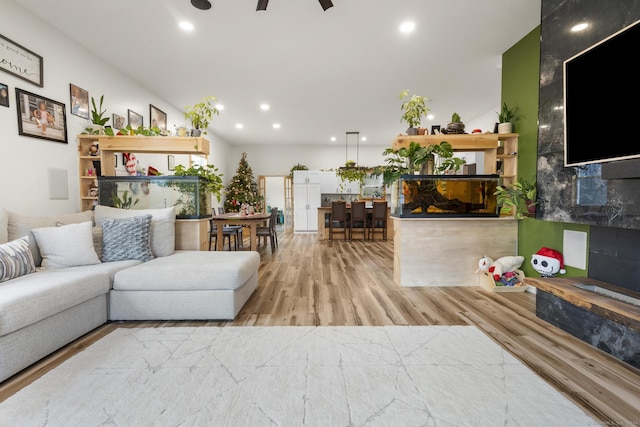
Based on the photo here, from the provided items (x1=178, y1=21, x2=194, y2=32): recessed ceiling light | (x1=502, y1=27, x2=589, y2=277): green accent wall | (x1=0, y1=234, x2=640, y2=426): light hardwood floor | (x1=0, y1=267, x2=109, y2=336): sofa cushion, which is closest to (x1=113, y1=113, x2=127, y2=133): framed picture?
(x1=178, y1=21, x2=194, y2=32): recessed ceiling light

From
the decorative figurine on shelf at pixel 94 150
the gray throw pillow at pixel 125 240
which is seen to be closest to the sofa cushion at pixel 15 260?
the gray throw pillow at pixel 125 240

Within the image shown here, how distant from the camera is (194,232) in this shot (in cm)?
328

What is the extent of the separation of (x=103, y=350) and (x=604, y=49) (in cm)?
390

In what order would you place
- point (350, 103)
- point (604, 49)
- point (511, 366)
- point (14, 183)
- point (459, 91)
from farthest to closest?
point (350, 103), point (459, 91), point (14, 183), point (604, 49), point (511, 366)

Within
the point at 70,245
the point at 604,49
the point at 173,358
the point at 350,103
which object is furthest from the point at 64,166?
the point at 604,49

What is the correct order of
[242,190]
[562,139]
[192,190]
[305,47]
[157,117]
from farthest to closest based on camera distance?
[242,190], [157,117], [305,47], [192,190], [562,139]

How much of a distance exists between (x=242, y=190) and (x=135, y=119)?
4078mm

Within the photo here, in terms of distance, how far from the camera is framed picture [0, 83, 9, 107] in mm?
2502

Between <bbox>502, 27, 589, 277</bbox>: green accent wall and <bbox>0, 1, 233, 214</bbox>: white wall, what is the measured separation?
506cm

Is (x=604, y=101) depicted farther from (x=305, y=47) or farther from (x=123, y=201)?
(x=123, y=201)

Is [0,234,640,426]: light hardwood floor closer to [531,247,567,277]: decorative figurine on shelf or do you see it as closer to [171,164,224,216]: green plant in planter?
[531,247,567,277]: decorative figurine on shelf

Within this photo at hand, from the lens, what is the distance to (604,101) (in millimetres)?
1903

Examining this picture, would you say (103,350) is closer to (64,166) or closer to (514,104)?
(64,166)

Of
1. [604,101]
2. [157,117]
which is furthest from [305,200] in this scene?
[604,101]
